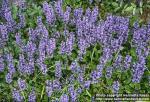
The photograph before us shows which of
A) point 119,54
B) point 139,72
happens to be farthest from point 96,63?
point 139,72

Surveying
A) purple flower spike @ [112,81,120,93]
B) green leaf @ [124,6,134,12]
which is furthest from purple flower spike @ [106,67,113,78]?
green leaf @ [124,6,134,12]

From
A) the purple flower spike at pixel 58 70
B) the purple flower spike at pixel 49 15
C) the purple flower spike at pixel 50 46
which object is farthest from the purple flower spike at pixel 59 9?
the purple flower spike at pixel 58 70

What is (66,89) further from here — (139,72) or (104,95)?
(139,72)

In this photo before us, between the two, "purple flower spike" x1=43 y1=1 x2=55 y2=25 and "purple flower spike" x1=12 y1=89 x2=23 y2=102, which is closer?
"purple flower spike" x1=12 y1=89 x2=23 y2=102

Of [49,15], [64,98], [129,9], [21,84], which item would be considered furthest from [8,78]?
[129,9]

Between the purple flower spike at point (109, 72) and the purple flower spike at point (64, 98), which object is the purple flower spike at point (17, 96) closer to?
the purple flower spike at point (64, 98)

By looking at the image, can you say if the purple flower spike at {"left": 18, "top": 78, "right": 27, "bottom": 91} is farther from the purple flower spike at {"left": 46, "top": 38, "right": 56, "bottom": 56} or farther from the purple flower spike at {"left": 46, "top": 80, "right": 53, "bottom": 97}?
the purple flower spike at {"left": 46, "top": 38, "right": 56, "bottom": 56}

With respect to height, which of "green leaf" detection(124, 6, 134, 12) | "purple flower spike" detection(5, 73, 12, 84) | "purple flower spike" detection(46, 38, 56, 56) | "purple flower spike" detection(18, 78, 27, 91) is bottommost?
"purple flower spike" detection(18, 78, 27, 91)

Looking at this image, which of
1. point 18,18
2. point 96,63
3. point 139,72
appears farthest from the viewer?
point 18,18
